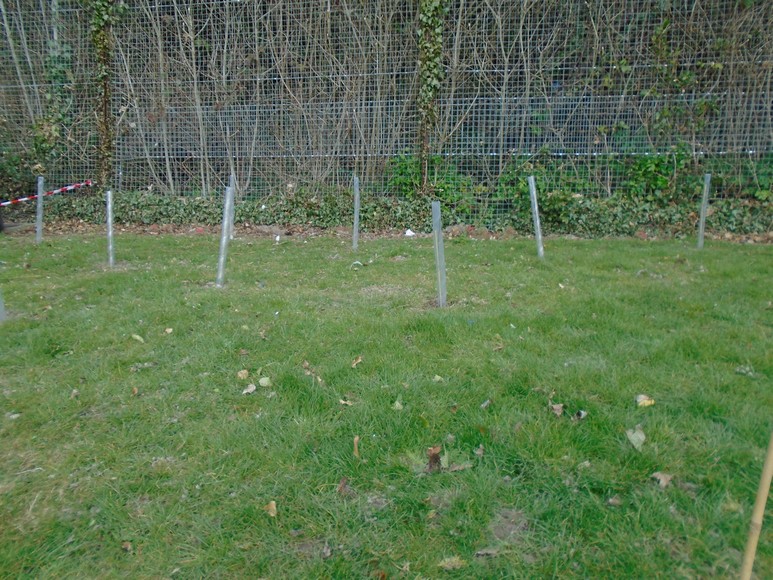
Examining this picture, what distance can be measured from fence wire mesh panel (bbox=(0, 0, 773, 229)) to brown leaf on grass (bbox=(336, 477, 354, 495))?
23.7 ft

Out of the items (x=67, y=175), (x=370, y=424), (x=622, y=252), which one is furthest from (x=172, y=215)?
(x=370, y=424)

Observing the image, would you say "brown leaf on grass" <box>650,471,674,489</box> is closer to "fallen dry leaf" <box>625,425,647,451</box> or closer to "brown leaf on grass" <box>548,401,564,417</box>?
"fallen dry leaf" <box>625,425,647,451</box>

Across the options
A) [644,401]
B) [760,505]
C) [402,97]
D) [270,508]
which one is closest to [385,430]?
[270,508]

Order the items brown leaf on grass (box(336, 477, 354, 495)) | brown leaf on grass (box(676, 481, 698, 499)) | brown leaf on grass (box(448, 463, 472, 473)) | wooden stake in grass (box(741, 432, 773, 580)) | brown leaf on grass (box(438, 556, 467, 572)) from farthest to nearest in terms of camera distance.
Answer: brown leaf on grass (box(448, 463, 472, 473))
brown leaf on grass (box(336, 477, 354, 495))
brown leaf on grass (box(676, 481, 698, 499))
brown leaf on grass (box(438, 556, 467, 572))
wooden stake in grass (box(741, 432, 773, 580))

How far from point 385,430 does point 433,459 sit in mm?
353

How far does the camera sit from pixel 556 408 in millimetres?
3137

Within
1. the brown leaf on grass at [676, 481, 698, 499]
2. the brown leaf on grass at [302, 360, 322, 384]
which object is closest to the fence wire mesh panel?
the brown leaf on grass at [302, 360, 322, 384]

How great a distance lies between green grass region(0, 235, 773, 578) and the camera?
228 cm

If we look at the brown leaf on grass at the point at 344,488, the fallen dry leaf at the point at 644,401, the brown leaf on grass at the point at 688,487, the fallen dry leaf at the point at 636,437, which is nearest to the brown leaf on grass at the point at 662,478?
the brown leaf on grass at the point at 688,487

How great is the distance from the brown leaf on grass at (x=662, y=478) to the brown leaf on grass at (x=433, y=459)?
3.09ft

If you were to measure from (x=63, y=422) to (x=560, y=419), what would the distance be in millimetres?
2683

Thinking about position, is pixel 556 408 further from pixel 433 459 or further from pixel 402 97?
pixel 402 97

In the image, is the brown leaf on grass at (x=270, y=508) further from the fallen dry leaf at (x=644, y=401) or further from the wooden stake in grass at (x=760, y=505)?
the fallen dry leaf at (x=644, y=401)

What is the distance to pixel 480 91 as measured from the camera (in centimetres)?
933
